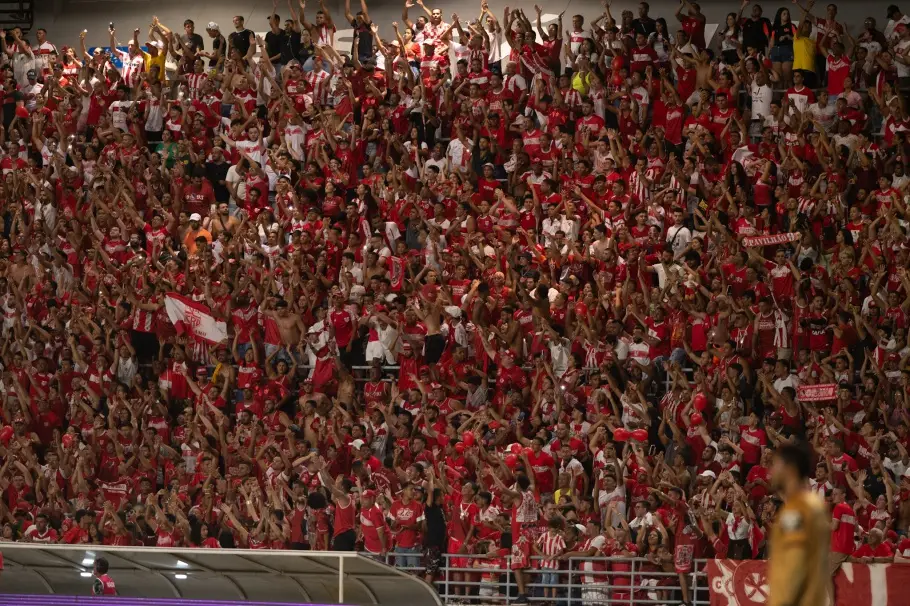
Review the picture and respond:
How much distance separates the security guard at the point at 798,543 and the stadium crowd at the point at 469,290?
7.76 metres

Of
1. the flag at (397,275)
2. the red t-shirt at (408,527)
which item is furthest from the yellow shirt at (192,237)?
the red t-shirt at (408,527)

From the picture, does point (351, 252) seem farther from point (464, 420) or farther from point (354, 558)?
point (354, 558)

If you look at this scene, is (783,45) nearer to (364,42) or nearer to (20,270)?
(364,42)

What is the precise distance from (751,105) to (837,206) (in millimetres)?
2487

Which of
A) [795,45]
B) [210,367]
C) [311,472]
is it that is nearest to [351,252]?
[210,367]

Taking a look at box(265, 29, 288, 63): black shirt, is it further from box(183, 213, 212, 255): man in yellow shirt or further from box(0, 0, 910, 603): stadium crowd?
box(183, 213, 212, 255): man in yellow shirt

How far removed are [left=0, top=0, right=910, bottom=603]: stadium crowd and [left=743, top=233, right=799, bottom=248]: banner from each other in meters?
0.04

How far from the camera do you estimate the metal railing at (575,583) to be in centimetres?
1625

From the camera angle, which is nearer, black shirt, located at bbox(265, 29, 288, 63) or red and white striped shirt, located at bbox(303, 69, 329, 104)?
red and white striped shirt, located at bbox(303, 69, 329, 104)

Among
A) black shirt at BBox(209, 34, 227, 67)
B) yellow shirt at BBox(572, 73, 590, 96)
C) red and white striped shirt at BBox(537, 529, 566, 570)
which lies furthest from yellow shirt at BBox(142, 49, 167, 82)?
red and white striped shirt at BBox(537, 529, 566, 570)

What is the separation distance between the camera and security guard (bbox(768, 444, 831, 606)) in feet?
24.5

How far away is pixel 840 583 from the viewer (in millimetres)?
14945

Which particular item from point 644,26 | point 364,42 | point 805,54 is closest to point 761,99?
point 805,54

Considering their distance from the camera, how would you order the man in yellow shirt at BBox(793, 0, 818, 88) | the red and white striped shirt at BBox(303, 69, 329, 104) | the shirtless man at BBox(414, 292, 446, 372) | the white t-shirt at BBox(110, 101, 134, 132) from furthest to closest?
the white t-shirt at BBox(110, 101, 134, 132)
the red and white striped shirt at BBox(303, 69, 329, 104)
the man in yellow shirt at BBox(793, 0, 818, 88)
the shirtless man at BBox(414, 292, 446, 372)
